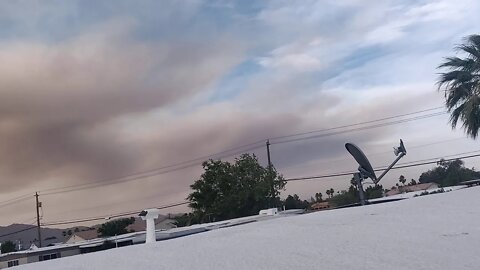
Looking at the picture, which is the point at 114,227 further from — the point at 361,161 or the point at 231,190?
the point at 361,161

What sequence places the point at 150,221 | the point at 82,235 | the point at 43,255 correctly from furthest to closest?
1. the point at 82,235
2. the point at 43,255
3. the point at 150,221

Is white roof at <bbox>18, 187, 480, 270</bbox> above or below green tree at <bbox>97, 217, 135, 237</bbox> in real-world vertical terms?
below

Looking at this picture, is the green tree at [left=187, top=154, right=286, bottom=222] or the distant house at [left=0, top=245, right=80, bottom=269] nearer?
the distant house at [left=0, top=245, right=80, bottom=269]

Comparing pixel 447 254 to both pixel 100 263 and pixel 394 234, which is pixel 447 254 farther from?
pixel 100 263

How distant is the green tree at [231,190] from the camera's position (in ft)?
154

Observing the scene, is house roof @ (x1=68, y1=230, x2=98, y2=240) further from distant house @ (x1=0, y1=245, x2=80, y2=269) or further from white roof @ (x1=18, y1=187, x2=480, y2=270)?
white roof @ (x1=18, y1=187, x2=480, y2=270)

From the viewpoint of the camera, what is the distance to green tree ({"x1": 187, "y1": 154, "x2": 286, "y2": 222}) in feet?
154

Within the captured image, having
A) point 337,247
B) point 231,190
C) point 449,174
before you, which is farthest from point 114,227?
point 337,247

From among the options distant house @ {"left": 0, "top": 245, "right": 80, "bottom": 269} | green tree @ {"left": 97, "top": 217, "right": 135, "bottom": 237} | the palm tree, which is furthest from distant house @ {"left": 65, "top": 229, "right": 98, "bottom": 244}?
the palm tree

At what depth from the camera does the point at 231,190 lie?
47812mm

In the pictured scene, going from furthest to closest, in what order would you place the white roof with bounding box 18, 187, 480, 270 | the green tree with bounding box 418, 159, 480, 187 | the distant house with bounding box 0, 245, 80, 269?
the green tree with bounding box 418, 159, 480, 187
the distant house with bounding box 0, 245, 80, 269
the white roof with bounding box 18, 187, 480, 270

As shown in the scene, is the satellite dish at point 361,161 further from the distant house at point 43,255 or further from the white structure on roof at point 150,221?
the distant house at point 43,255

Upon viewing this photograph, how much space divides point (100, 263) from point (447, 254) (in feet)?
12.9

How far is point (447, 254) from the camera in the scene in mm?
6809
